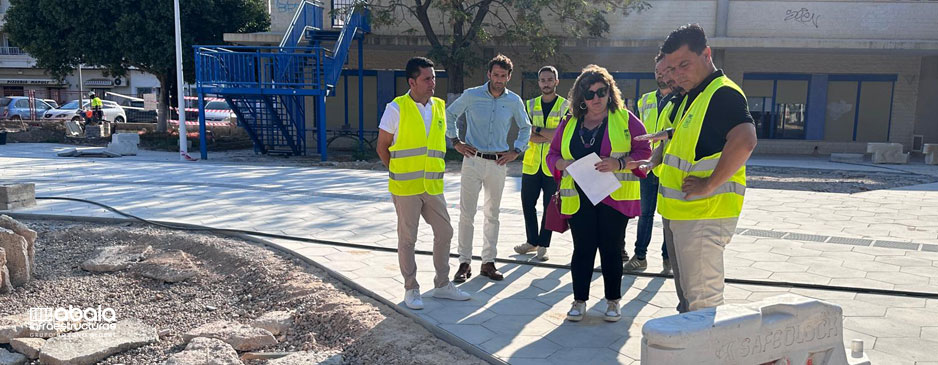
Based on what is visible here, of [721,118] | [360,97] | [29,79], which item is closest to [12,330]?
[721,118]

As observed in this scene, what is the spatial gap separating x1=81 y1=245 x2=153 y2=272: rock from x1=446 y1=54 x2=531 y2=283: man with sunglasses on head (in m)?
2.98

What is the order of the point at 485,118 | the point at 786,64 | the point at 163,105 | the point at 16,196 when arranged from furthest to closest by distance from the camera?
the point at 163,105 < the point at 786,64 < the point at 16,196 < the point at 485,118

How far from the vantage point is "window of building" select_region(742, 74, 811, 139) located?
767 inches

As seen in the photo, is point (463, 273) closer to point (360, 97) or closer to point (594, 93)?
point (594, 93)

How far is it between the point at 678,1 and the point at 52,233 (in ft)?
55.6

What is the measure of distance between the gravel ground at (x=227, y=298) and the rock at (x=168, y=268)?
0.06m

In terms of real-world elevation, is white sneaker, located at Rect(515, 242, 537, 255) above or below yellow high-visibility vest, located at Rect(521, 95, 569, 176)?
below

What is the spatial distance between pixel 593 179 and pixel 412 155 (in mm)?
1193

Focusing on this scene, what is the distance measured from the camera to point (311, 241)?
6.28 m

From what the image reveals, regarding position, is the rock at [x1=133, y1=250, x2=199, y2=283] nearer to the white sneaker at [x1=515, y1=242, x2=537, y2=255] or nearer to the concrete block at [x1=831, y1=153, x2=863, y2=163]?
the white sneaker at [x1=515, y1=242, x2=537, y2=255]

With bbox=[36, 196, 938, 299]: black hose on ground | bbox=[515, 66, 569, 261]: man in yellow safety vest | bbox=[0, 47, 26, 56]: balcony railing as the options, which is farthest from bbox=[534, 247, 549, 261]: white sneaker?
bbox=[0, 47, 26, 56]: balcony railing

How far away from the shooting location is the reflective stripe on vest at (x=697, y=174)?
10.1 ft

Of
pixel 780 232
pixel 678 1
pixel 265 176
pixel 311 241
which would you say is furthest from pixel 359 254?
pixel 678 1

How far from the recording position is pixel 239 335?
13.1 feet
